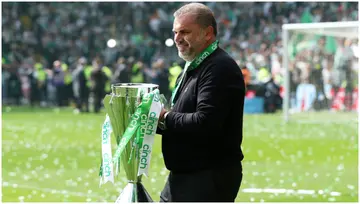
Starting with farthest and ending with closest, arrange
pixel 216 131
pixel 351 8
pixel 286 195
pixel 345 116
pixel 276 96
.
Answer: pixel 351 8 < pixel 276 96 < pixel 345 116 < pixel 286 195 < pixel 216 131

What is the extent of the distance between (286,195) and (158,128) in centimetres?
569

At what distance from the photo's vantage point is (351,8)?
37.1 meters

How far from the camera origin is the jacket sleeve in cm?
461

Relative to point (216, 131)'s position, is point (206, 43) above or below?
above

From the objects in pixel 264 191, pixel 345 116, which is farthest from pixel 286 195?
pixel 345 116

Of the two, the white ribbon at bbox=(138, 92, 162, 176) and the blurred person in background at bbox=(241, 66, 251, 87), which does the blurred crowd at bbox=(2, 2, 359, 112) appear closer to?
the blurred person in background at bbox=(241, 66, 251, 87)

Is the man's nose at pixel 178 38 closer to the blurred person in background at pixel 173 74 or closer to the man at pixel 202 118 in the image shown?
the man at pixel 202 118

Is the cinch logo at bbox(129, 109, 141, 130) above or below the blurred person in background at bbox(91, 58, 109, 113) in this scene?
above

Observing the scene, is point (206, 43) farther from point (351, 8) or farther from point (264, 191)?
point (351, 8)

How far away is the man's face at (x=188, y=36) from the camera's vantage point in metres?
4.73

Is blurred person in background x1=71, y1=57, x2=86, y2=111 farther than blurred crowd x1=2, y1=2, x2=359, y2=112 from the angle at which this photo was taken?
No

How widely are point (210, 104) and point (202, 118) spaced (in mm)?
81

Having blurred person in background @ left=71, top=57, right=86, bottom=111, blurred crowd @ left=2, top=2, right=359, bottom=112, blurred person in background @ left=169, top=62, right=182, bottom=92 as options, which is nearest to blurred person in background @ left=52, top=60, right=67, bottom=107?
blurred crowd @ left=2, top=2, right=359, bottom=112

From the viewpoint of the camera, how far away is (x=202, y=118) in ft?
15.1
